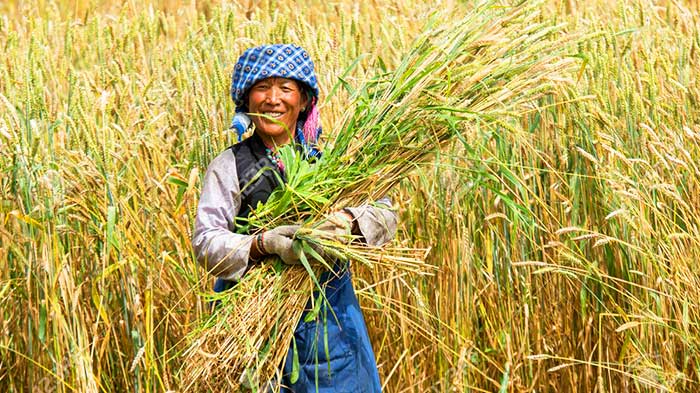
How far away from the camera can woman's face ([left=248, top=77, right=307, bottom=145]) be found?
2686mm

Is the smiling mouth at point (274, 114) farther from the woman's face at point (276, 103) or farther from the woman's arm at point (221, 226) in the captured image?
the woman's arm at point (221, 226)

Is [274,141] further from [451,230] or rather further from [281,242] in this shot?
[451,230]

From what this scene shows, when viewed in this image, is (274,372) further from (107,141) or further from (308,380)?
(107,141)

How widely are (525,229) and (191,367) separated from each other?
1.15 metres

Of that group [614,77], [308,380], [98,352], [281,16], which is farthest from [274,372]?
[614,77]

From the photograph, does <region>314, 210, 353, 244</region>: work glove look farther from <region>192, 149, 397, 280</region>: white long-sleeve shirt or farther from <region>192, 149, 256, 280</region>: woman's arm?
<region>192, 149, 256, 280</region>: woman's arm

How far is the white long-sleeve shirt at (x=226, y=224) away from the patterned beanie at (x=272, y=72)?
0.39 feet

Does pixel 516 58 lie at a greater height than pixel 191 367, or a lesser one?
greater

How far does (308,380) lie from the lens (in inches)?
102

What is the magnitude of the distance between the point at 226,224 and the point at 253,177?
13 cm

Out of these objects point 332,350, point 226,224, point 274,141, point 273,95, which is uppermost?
point 273,95

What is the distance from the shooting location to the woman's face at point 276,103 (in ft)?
8.81

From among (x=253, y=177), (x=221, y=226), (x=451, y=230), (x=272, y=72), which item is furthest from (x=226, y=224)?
(x=451, y=230)

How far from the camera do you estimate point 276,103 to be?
269 cm
